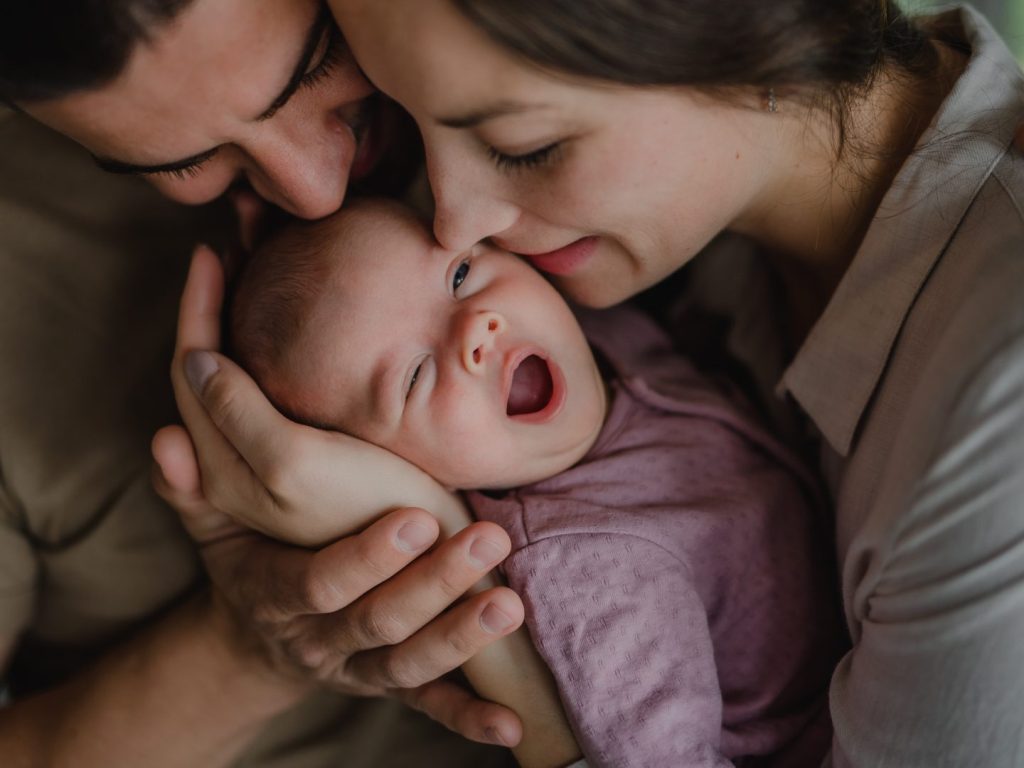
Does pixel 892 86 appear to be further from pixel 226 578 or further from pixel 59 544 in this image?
pixel 59 544

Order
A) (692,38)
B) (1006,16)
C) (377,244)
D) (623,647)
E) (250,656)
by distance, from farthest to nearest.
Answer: (1006,16)
(250,656)
(377,244)
(623,647)
(692,38)

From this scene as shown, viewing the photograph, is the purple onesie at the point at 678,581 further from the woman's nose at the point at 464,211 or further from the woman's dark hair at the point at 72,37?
the woman's dark hair at the point at 72,37

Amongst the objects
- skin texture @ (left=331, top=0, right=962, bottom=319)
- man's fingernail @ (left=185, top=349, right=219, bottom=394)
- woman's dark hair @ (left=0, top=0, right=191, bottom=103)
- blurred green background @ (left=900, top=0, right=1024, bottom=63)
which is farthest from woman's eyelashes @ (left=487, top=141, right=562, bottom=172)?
blurred green background @ (left=900, top=0, right=1024, bottom=63)

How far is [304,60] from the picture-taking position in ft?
3.51

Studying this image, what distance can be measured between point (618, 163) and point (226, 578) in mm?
784

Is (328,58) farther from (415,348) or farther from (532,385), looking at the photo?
(532,385)

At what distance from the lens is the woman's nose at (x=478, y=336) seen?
116 cm

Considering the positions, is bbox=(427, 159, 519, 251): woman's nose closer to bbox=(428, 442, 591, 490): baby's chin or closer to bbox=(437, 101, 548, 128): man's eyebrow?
bbox=(437, 101, 548, 128): man's eyebrow

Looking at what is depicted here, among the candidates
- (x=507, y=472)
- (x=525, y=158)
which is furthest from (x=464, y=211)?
(x=507, y=472)

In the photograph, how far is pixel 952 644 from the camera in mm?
917

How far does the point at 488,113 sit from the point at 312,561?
57 cm

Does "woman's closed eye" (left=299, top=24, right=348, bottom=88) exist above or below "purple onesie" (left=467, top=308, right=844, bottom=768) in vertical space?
above

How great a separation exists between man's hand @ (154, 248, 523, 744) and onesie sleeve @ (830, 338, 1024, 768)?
16.2 inches

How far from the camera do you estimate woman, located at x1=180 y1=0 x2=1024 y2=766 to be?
889mm
